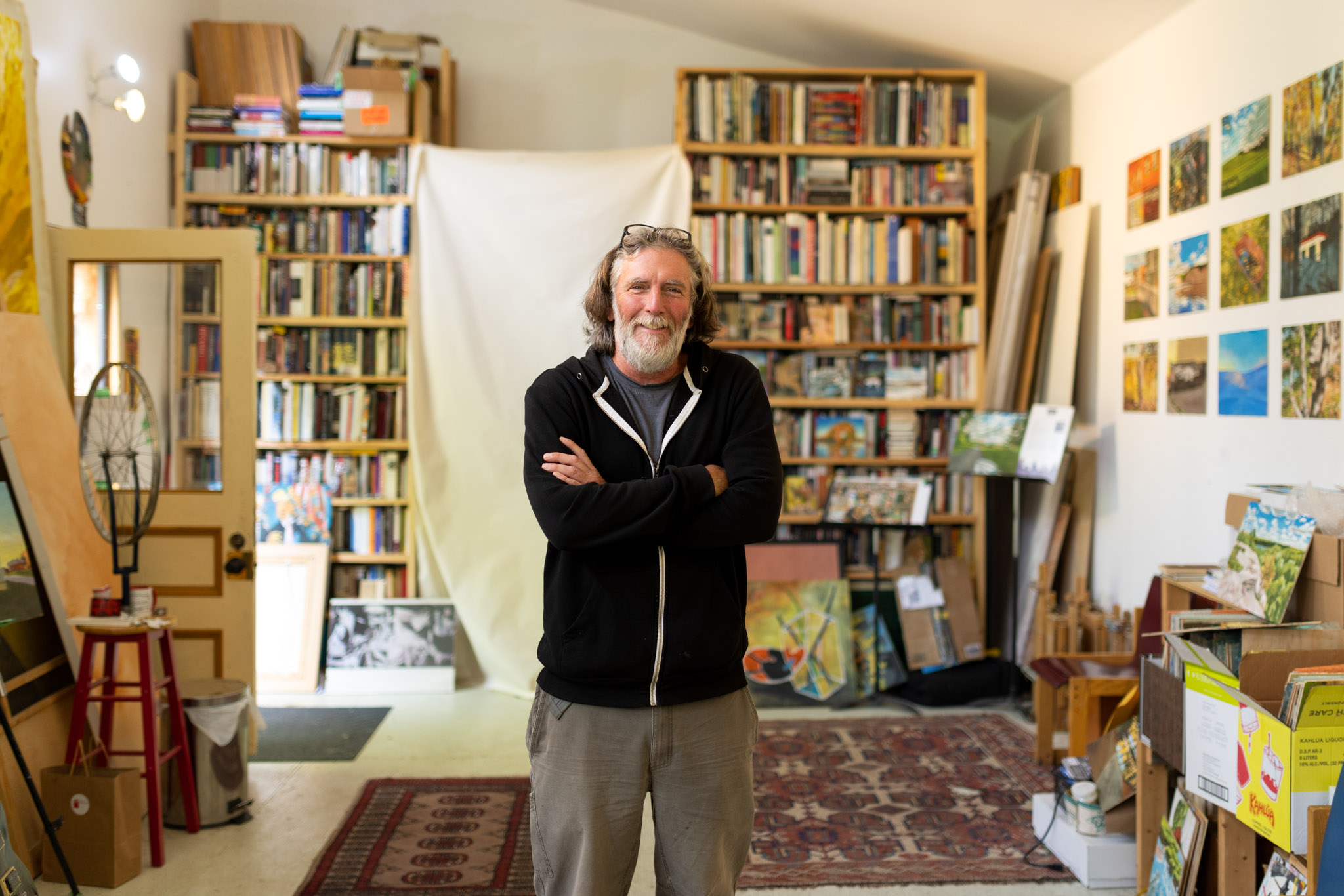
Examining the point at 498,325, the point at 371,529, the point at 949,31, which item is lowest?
the point at 371,529

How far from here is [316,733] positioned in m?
4.15

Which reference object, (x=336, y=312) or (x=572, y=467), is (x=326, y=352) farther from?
(x=572, y=467)

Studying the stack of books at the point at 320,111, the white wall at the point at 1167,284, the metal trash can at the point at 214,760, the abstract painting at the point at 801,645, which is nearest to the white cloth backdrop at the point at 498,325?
the stack of books at the point at 320,111

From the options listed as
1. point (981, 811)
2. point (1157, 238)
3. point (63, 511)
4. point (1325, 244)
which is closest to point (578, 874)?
point (981, 811)

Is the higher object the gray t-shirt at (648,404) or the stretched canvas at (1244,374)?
the stretched canvas at (1244,374)

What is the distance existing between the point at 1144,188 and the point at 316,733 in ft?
13.3

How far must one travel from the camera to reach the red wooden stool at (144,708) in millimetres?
2895

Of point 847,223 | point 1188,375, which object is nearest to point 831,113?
point 847,223

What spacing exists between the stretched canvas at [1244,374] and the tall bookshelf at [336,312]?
11.2 ft

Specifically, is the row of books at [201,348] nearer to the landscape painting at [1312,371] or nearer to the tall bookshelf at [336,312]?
the tall bookshelf at [336,312]

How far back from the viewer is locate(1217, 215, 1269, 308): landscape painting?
10.9 feet

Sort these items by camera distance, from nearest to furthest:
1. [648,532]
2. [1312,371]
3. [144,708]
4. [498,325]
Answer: [648,532] → [144,708] → [1312,371] → [498,325]

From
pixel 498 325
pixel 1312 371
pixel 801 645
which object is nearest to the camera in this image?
pixel 1312 371

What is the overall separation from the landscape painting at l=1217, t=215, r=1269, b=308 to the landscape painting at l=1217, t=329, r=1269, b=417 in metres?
0.12
